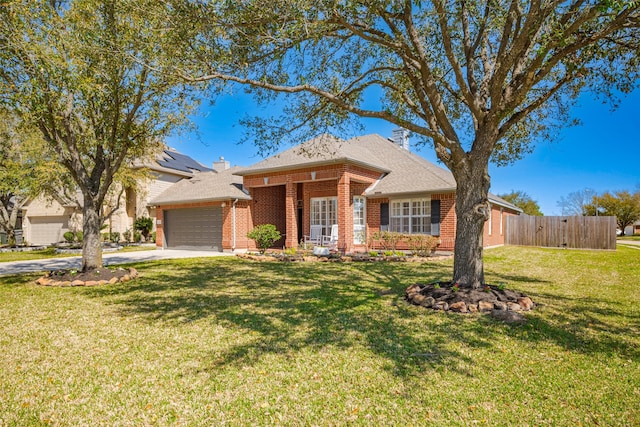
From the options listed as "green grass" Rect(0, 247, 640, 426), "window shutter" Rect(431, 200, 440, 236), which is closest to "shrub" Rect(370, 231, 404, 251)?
"window shutter" Rect(431, 200, 440, 236)

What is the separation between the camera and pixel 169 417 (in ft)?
9.38

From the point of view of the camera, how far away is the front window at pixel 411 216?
15.5m

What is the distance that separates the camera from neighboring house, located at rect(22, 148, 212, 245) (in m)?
23.2

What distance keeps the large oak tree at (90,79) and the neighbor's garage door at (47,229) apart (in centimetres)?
1931

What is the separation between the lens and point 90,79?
7.29 metres

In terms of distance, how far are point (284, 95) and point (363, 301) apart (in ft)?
15.9

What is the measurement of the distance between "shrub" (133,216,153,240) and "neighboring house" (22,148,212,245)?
21.9 inches

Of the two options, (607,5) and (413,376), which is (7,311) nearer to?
(413,376)

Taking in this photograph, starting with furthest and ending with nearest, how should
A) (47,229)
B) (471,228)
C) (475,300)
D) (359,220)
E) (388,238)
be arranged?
1. (47,229)
2. (359,220)
3. (388,238)
4. (471,228)
5. (475,300)

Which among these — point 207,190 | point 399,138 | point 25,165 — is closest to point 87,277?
point 207,190

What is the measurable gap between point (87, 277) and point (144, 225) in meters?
15.4

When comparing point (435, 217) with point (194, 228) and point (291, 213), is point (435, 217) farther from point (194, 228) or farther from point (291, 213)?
point (194, 228)

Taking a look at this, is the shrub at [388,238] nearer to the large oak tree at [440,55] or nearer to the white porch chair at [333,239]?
the white porch chair at [333,239]

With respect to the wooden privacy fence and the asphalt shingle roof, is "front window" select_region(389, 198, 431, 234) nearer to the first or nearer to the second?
the wooden privacy fence
